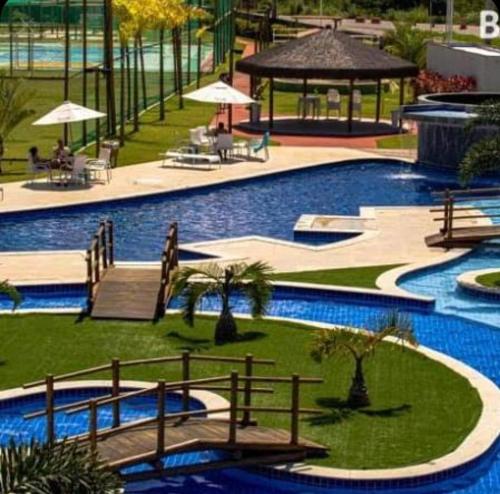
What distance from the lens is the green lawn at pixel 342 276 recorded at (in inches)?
847

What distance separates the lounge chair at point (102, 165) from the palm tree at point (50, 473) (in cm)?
2092

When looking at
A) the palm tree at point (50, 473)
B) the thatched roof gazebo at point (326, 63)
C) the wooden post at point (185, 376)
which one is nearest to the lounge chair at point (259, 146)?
the thatched roof gazebo at point (326, 63)

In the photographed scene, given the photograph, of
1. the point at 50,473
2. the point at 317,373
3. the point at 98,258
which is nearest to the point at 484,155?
the point at 98,258

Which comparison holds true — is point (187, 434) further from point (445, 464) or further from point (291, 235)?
point (291, 235)

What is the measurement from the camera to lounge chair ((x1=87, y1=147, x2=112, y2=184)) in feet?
98.7

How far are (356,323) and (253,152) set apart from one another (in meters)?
15.0

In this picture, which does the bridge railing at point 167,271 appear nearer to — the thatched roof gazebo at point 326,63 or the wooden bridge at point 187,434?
the wooden bridge at point 187,434

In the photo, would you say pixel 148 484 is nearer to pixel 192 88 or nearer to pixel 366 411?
pixel 366 411

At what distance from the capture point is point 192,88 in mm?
A: 49812

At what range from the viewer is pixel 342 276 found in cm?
2195

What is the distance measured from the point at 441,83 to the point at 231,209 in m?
14.9

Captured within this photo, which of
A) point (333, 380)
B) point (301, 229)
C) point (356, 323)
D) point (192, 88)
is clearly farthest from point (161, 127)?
point (333, 380)

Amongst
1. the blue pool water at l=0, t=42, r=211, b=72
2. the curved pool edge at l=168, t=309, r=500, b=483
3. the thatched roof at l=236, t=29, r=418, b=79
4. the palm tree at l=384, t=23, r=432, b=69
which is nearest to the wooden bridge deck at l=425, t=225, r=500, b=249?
the curved pool edge at l=168, t=309, r=500, b=483

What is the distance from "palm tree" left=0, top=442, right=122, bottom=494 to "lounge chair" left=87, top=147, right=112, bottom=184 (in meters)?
20.9
